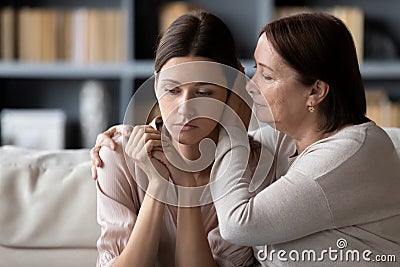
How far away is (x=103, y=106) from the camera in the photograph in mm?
4055

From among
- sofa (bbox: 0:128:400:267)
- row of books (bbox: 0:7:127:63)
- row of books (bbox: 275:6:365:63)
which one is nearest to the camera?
sofa (bbox: 0:128:400:267)

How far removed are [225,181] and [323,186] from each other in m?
0.20

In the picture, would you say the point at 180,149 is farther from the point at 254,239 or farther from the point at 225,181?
the point at 254,239

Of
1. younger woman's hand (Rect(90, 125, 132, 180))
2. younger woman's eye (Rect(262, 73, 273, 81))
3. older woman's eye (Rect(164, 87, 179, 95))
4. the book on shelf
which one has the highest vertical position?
younger woman's eye (Rect(262, 73, 273, 81))

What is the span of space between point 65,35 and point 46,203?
7.42 ft

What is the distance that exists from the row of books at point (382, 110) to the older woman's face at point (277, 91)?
2.32 metres

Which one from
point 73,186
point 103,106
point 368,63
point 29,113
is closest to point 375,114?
point 368,63

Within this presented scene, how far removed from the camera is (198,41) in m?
1.62

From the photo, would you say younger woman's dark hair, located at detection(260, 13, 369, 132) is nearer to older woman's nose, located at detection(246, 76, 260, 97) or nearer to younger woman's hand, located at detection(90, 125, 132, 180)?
older woman's nose, located at detection(246, 76, 260, 97)

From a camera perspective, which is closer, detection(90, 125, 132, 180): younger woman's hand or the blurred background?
detection(90, 125, 132, 180): younger woman's hand

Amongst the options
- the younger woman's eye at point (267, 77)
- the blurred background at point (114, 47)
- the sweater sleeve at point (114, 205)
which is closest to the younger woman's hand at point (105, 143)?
the sweater sleeve at point (114, 205)

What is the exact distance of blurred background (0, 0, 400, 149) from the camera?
389 cm

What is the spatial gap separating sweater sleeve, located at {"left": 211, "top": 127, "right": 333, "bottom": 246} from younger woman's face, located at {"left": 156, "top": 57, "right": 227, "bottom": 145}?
0.55ft

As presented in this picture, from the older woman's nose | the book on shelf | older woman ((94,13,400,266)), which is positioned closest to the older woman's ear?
older woman ((94,13,400,266))
